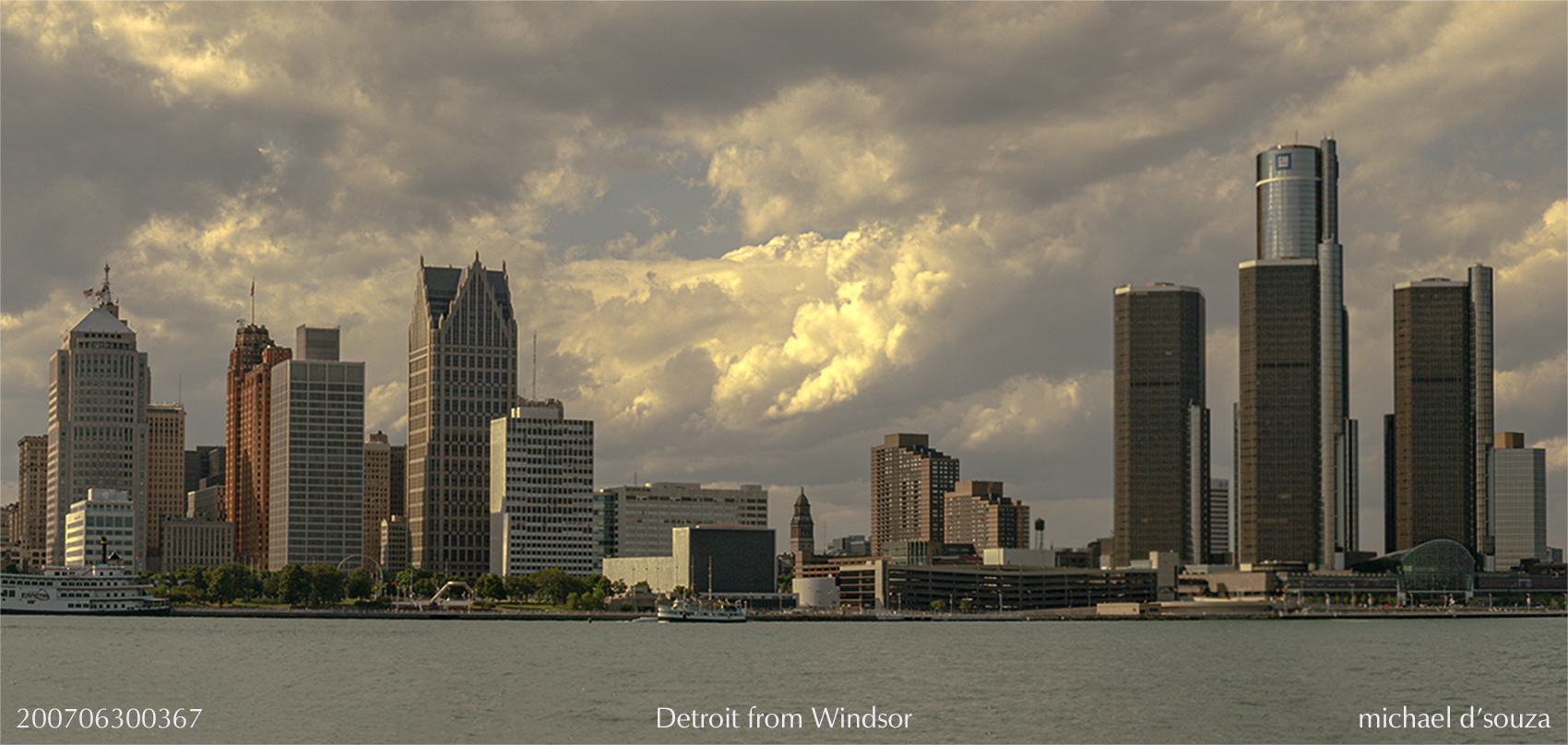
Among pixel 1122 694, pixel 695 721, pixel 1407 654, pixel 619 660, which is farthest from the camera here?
pixel 1407 654

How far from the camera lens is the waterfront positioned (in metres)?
101

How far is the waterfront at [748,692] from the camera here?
10100 cm

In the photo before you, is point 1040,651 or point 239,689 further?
point 1040,651

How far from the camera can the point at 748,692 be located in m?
129

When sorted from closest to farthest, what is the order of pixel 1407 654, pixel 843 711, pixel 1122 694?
pixel 843 711 < pixel 1122 694 < pixel 1407 654

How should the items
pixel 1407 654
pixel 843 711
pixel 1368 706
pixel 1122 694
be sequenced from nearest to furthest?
pixel 843 711 → pixel 1368 706 → pixel 1122 694 → pixel 1407 654

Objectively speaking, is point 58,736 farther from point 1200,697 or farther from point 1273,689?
point 1273,689

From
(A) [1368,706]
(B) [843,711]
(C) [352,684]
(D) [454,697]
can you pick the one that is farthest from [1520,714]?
(C) [352,684]

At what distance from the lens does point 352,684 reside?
5241 inches

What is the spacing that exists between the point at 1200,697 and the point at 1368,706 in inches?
478

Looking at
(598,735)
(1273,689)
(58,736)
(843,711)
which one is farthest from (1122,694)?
(58,736)

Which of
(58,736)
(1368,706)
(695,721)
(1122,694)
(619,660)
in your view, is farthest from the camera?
(619,660)

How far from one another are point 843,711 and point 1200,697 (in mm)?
30372

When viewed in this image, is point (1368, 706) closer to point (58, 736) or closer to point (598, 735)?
point (598, 735)
